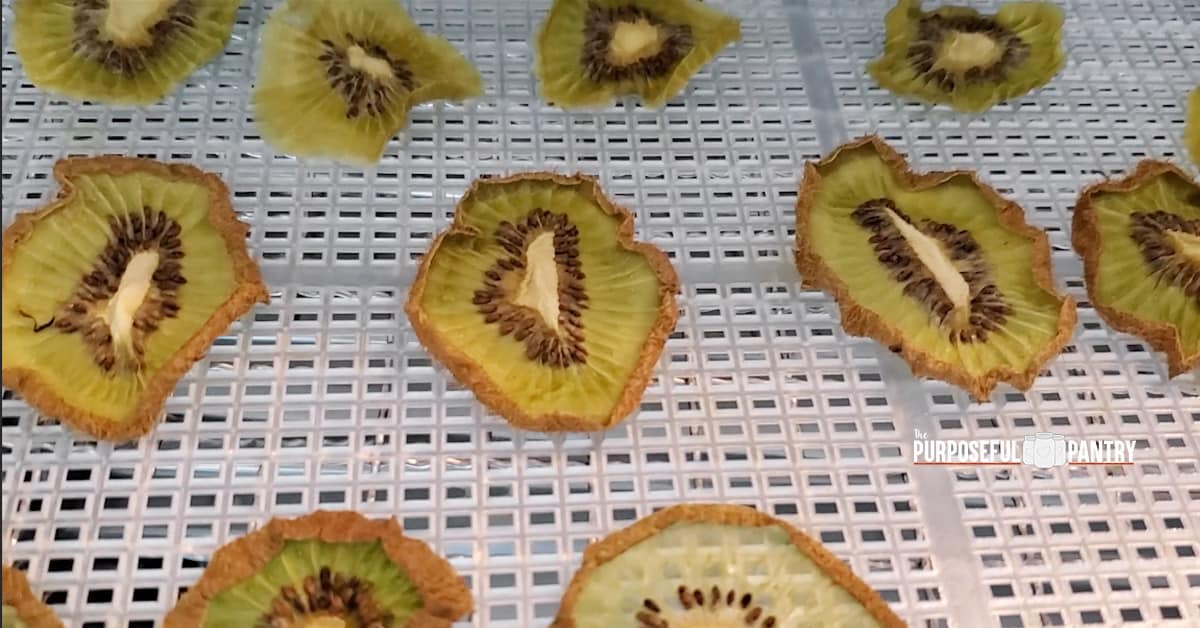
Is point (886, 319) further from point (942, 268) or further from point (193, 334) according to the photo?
point (193, 334)

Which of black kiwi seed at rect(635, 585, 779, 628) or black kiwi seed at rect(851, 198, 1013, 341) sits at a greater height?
black kiwi seed at rect(851, 198, 1013, 341)

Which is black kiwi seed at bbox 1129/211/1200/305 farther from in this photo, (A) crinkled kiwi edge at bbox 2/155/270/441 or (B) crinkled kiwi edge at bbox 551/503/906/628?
(A) crinkled kiwi edge at bbox 2/155/270/441

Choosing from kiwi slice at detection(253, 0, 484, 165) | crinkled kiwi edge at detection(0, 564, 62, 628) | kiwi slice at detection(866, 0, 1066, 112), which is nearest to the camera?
crinkled kiwi edge at detection(0, 564, 62, 628)

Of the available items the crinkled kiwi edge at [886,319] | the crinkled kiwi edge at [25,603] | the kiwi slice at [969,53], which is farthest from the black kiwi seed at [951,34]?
the crinkled kiwi edge at [25,603]

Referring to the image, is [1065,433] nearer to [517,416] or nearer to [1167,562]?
[1167,562]

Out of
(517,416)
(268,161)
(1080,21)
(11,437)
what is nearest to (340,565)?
(517,416)

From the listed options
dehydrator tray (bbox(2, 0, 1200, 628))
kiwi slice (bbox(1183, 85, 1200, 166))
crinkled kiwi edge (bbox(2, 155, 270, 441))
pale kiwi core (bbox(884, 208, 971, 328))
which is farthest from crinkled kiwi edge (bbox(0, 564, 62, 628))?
kiwi slice (bbox(1183, 85, 1200, 166))

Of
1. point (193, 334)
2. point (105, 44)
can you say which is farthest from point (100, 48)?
point (193, 334)
